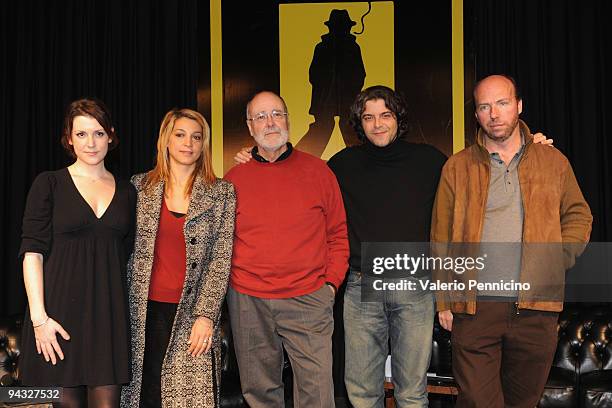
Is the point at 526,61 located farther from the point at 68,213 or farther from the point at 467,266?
the point at 68,213

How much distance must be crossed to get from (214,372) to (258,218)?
2.34ft

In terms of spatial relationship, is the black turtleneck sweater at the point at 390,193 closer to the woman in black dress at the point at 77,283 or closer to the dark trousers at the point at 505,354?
the dark trousers at the point at 505,354

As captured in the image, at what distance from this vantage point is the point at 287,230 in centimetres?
325

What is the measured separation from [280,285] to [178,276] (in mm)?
479

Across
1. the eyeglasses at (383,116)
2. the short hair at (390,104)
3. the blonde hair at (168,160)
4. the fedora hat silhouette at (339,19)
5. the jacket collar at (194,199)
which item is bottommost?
the jacket collar at (194,199)

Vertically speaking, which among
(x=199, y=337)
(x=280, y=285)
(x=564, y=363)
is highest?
(x=280, y=285)

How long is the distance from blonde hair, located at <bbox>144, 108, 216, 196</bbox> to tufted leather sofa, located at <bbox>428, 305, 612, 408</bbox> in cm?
206

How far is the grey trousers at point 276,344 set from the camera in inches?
127

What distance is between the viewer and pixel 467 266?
3.18 m

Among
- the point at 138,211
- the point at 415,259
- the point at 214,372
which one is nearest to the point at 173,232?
the point at 138,211

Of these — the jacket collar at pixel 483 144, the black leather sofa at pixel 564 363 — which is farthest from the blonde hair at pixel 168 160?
the black leather sofa at pixel 564 363

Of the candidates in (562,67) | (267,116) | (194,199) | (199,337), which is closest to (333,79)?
(562,67)

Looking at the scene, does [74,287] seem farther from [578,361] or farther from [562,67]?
[562,67]

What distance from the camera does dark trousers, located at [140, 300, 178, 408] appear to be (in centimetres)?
296
